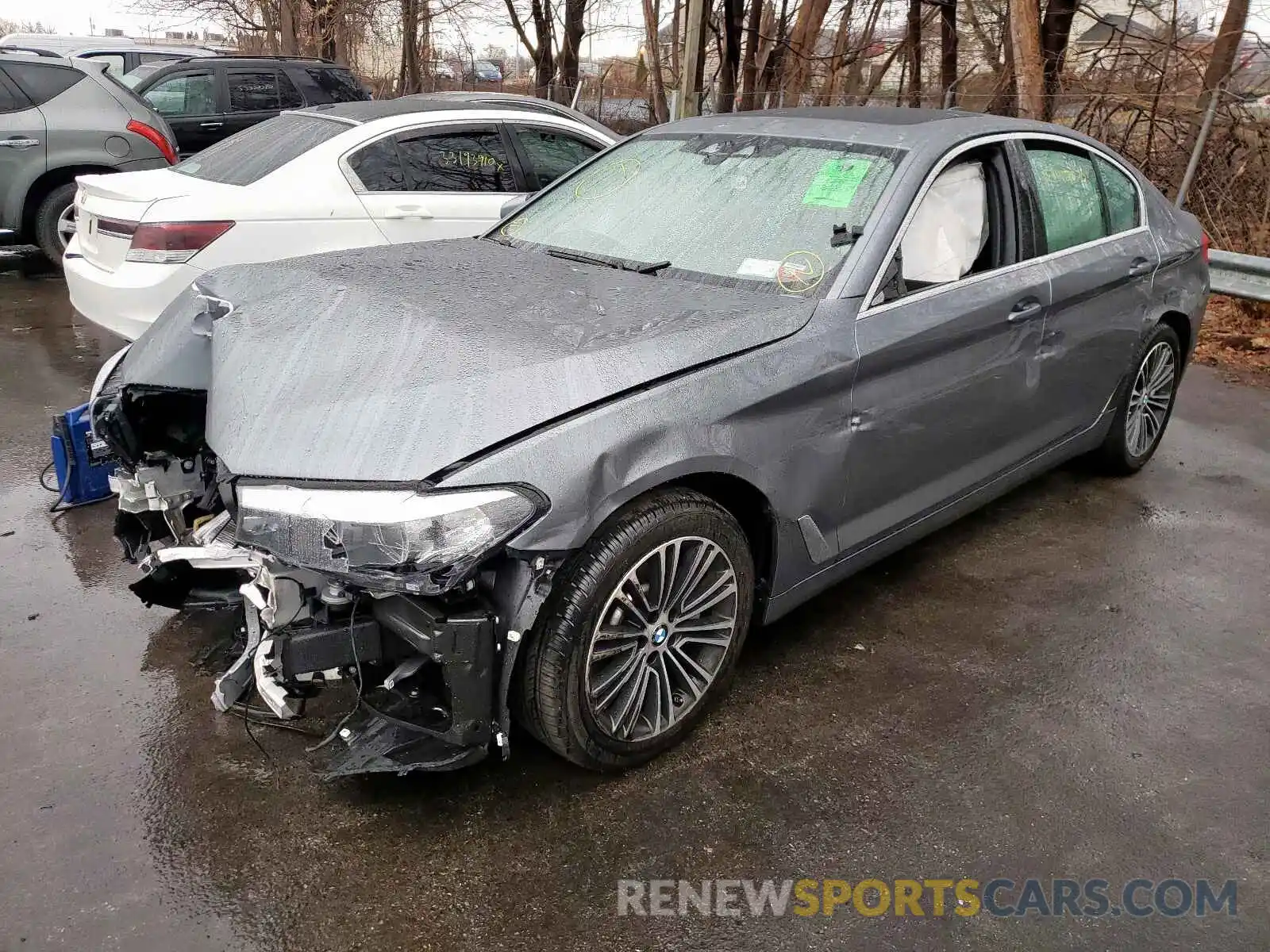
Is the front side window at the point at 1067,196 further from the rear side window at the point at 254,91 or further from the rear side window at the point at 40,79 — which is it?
the rear side window at the point at 254,91

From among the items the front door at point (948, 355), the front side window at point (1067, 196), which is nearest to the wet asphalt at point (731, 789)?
the front door at point (948, 355)

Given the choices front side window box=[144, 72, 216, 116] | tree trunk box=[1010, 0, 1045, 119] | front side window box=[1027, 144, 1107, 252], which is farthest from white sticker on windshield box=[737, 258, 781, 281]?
front side window box=[144, 72, 216, 116]

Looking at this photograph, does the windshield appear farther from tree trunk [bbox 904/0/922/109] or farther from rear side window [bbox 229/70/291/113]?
tree trunk [bbox 904/0/922/109]

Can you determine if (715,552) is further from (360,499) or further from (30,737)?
(30,737)

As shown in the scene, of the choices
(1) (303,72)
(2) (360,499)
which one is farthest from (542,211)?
(1) (303,72)

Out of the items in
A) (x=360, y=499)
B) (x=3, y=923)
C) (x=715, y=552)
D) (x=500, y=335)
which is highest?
(x=500, y=335)

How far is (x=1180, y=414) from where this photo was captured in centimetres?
628

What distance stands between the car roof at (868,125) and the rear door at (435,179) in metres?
2.23

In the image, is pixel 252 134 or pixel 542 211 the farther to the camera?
pixel 252 134

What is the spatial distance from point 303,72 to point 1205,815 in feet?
36.7

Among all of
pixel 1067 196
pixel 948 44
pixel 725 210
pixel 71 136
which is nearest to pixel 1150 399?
pixel 1067 196

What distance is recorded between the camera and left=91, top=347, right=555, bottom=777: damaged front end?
2.28m

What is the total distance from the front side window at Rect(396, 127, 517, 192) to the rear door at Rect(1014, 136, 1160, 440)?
343cm

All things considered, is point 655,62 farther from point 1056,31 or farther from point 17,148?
point 17,148
